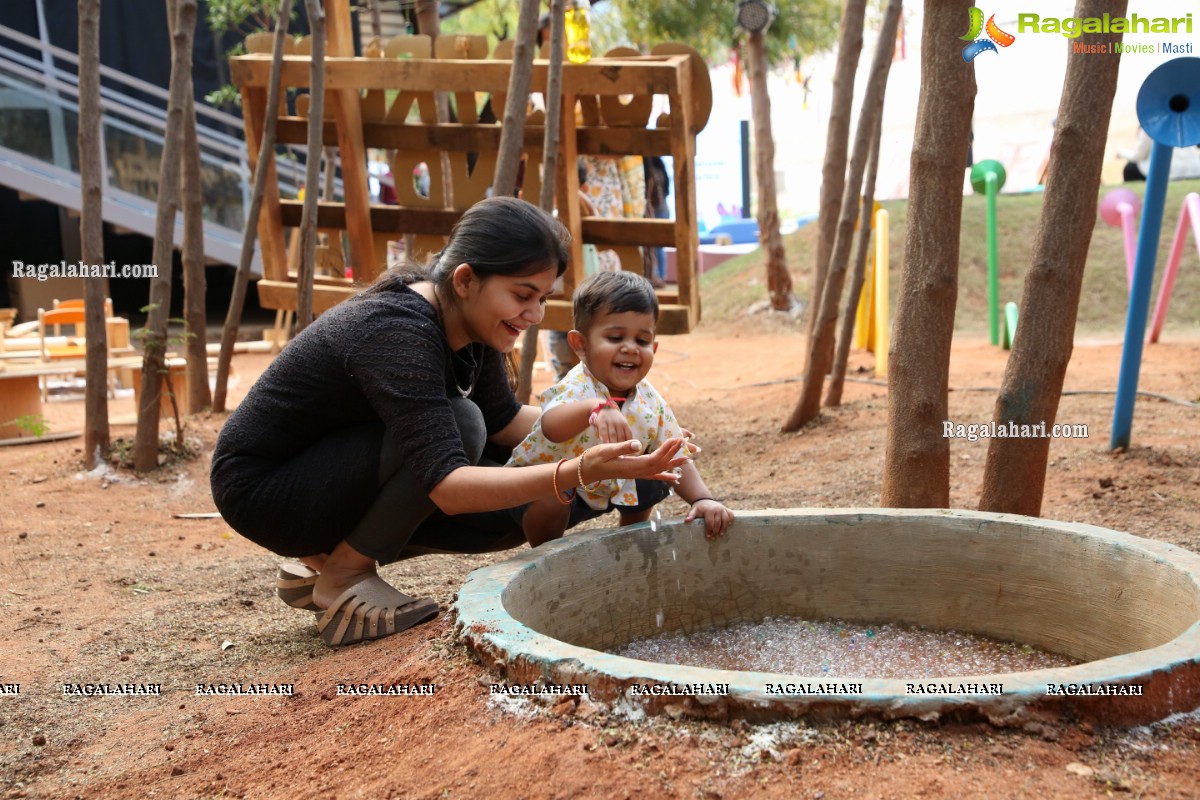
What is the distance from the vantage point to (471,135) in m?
4.73

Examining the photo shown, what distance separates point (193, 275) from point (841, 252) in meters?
3.42

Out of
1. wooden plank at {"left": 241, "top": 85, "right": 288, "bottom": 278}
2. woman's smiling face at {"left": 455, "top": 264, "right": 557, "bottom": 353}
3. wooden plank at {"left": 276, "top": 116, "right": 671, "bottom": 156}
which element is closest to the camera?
woman's smiling face at {"left": 455, "top": 264, "right": 557, "bottom": 353}

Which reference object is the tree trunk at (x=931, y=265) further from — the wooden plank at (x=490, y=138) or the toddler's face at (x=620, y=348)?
the wooden plank at (x=490, y=138)

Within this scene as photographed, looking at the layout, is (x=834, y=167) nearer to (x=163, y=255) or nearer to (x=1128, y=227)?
(x=1128, y=227)

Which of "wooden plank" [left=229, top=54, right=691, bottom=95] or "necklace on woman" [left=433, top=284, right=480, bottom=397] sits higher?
"wooden plank" [left=229, top=54, right=691, bottom=95]

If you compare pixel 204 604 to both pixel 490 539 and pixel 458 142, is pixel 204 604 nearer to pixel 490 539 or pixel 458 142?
pixel 490 539

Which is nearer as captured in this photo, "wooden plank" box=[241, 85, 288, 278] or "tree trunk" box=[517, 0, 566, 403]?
"tree trunk" box=[517, 0, 566, 403]

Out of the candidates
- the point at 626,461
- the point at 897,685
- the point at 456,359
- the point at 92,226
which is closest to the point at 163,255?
the point at 92,226

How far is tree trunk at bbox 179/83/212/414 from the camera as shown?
20.1 ft

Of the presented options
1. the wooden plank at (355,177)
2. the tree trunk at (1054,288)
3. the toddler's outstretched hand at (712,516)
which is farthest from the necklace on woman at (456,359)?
the wooden plank at (355,177)

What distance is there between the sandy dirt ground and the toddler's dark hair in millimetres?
801

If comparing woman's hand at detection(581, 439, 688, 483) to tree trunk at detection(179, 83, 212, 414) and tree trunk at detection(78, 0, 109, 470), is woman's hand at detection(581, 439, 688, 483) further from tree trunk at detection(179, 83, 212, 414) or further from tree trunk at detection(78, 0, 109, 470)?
tree trunk at detection(179, 83, 212, 414)

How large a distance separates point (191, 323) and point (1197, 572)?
5255 mm

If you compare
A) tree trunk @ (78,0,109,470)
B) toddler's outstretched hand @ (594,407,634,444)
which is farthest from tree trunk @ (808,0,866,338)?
toddler's outstretched hand @ (594,407,634,444)
